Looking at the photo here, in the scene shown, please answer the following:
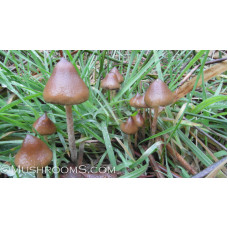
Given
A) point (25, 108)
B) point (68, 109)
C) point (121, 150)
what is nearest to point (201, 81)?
point (121, 150)

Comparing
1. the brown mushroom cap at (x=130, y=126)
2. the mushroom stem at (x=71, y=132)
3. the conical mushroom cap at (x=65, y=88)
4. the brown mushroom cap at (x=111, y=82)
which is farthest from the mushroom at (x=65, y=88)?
the brown mushroom cap at (x=111, y=82)

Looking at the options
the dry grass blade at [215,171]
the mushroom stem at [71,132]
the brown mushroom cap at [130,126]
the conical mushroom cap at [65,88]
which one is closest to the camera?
the conical mushroom cap at [65,88]

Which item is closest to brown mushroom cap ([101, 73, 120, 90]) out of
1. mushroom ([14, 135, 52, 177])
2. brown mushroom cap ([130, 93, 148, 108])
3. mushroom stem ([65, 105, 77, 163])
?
brown mushroom cap ([130, 93, 148, 108])

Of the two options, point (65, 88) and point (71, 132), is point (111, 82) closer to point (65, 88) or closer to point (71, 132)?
point (71, 132)

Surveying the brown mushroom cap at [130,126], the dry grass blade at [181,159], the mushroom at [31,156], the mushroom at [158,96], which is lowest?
the dry grass blade at [181,159]

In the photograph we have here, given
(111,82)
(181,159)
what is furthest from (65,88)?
(181,159)

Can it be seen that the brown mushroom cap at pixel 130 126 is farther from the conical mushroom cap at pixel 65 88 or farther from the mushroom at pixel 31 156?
the mushroom at pixel 31 156

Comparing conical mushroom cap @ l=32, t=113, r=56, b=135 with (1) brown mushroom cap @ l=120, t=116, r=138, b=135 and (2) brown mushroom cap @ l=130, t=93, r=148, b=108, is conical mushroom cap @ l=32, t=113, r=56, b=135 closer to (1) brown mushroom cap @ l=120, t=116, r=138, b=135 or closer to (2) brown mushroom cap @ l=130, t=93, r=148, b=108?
(1) brown mushroom cap @ l=120, t=116, r=138, b=135

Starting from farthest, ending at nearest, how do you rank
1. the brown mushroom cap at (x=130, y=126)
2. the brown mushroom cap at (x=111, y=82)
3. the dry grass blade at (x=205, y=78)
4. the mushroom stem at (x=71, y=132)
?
the brown mushroom cap at (x=111, y=82) < the dry grass blade at (x=205, y=78) < the brown mushroom cap at (x=130, y=126) < the mushroom stem at (x=71, y=132)
